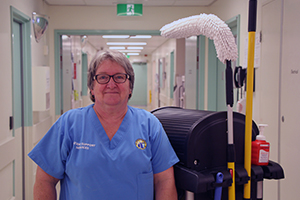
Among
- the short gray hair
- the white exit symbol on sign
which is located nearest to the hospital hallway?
the white exit symbol on sign

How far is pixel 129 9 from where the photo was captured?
4.11 m

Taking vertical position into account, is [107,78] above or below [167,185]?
above

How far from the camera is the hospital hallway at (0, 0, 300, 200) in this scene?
1.30 meters

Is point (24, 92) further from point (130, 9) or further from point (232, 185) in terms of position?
point (232, 185)

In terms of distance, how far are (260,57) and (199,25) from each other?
1695mm

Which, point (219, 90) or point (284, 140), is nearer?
point (284, 140)

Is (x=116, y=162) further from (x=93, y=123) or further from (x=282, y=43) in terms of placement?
(x=282, y=43)

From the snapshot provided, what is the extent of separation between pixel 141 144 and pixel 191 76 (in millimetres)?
3771

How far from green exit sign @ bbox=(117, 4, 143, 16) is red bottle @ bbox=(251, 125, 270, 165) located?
3.15m

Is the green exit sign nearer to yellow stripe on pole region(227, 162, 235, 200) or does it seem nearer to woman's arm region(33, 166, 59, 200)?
woman's arm region(33, 166, 59, 200)

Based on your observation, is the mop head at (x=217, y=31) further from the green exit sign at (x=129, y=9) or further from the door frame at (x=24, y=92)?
the green exit sign at (x=129, y=9)

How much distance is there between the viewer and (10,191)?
2.94 meters

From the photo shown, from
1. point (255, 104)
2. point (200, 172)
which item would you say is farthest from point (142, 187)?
point (255, 104)

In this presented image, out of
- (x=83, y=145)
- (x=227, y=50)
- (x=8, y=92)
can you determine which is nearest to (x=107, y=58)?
(x=83, y=145)
